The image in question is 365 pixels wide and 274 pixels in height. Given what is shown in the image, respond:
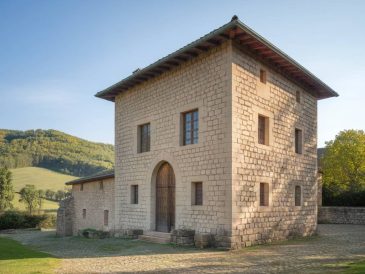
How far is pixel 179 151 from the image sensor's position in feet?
41.6

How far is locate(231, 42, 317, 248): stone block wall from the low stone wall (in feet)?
23.4

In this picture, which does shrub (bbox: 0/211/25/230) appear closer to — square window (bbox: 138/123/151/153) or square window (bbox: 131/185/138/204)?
square window (bbox: 131/185/138/204)

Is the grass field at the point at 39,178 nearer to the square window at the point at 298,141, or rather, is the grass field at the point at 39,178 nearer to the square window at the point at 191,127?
the square window at the point at 191,127

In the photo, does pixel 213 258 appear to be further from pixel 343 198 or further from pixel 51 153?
pixel 51 153

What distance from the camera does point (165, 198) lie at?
1355 centimetres

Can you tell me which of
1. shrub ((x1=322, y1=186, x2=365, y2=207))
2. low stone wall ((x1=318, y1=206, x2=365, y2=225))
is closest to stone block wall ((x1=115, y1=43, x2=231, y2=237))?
low stone wall ((x1=318, y1=206, x2=365, y2=225))

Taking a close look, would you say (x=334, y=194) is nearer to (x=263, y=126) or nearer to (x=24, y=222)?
(x=263, y=126)

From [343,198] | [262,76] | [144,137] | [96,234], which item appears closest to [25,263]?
[96,234]

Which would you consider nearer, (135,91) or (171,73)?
(171,73)

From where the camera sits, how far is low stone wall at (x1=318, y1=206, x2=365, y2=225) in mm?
20469

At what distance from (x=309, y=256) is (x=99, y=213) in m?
12.0

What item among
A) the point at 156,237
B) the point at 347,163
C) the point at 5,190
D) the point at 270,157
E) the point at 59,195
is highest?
the point at 270,157

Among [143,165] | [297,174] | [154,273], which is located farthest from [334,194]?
[154,273]

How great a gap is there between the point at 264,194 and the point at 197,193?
241cm
